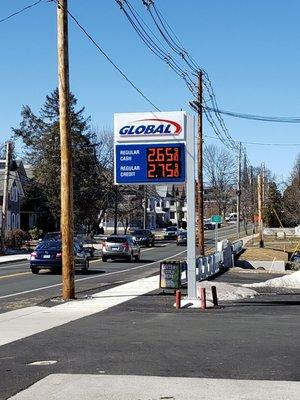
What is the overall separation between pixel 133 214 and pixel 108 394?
107040 millimetres

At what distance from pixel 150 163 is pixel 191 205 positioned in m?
1.63

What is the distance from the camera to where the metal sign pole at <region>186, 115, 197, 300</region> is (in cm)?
1695

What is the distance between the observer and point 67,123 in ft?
56.8

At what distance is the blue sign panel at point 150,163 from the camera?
17.1 meters

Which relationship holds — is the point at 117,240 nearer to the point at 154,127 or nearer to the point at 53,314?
the point at 154,127

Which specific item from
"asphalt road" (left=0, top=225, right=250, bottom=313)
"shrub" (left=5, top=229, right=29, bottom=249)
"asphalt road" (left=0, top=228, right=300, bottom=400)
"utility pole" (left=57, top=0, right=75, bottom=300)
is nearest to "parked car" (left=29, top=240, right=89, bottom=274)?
"asphalt road" (left=0, top=225, right=250, bottom=313)

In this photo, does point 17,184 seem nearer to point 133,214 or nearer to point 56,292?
point 133,214

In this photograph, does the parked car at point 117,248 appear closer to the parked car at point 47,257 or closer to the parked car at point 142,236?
the parked car at point 47,257

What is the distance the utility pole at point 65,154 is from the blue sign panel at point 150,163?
1464 millimetres

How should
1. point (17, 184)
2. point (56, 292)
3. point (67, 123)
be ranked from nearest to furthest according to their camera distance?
point (67, 123) → point (56, 292) → point (17, 184)

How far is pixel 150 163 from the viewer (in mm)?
17219

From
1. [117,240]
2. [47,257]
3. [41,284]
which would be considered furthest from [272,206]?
[41,284]

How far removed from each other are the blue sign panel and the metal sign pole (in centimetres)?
17

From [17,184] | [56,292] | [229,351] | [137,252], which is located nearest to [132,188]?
[17,184]
